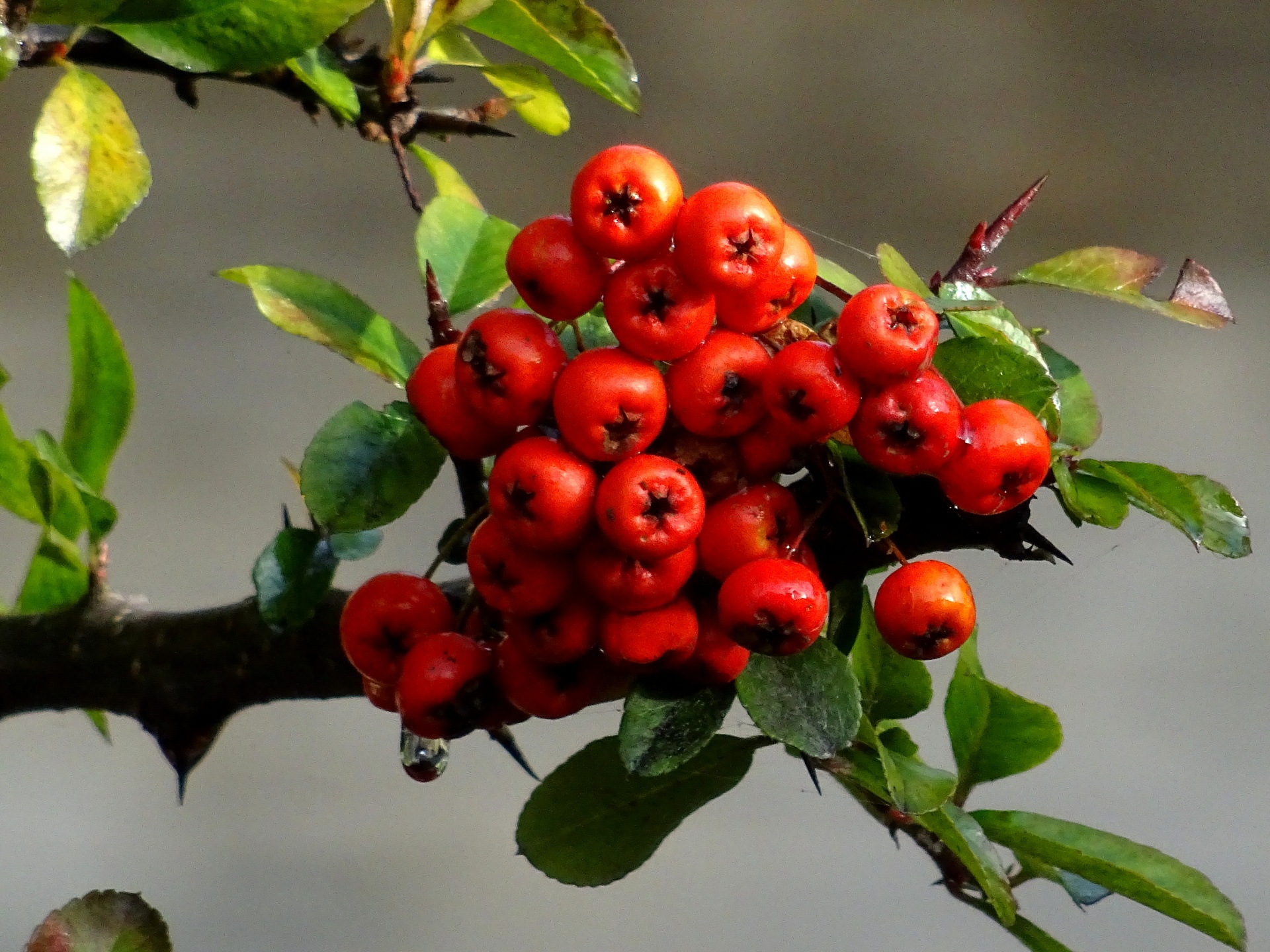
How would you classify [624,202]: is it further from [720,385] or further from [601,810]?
[601,810]

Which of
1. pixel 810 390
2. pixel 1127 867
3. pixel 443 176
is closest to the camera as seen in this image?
pixel 810 390

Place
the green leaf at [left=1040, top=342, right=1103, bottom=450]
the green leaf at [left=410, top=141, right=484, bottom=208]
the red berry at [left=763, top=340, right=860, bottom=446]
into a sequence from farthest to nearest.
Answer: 1. the green leaf at [left=410, top=141, right=484, bottom=208]
2. the green leaf at [left=1040, top=342, right=1103, bottom=450]
3. the red berry at [left=763, top=340, right=860, bottom=446]

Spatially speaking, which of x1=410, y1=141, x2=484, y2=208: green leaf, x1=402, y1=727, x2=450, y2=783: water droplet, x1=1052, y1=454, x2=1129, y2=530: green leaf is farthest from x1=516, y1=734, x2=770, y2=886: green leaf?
x1=410, y1=141, x2=484, y2=208: green leaf


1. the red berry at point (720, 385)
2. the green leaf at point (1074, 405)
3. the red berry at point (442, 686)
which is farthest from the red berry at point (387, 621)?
the green leaf at point (1074, 405)

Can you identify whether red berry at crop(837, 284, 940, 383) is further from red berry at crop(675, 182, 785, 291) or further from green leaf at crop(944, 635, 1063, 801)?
green leaf at crop(944, 635, 1063, 801)

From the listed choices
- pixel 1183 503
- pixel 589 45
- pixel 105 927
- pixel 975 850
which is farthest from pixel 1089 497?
pixel 105 927

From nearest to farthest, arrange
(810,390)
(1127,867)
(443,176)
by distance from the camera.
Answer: (810,390) < (1127,867) < (443,176)

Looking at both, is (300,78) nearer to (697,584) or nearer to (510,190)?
(697,584)
